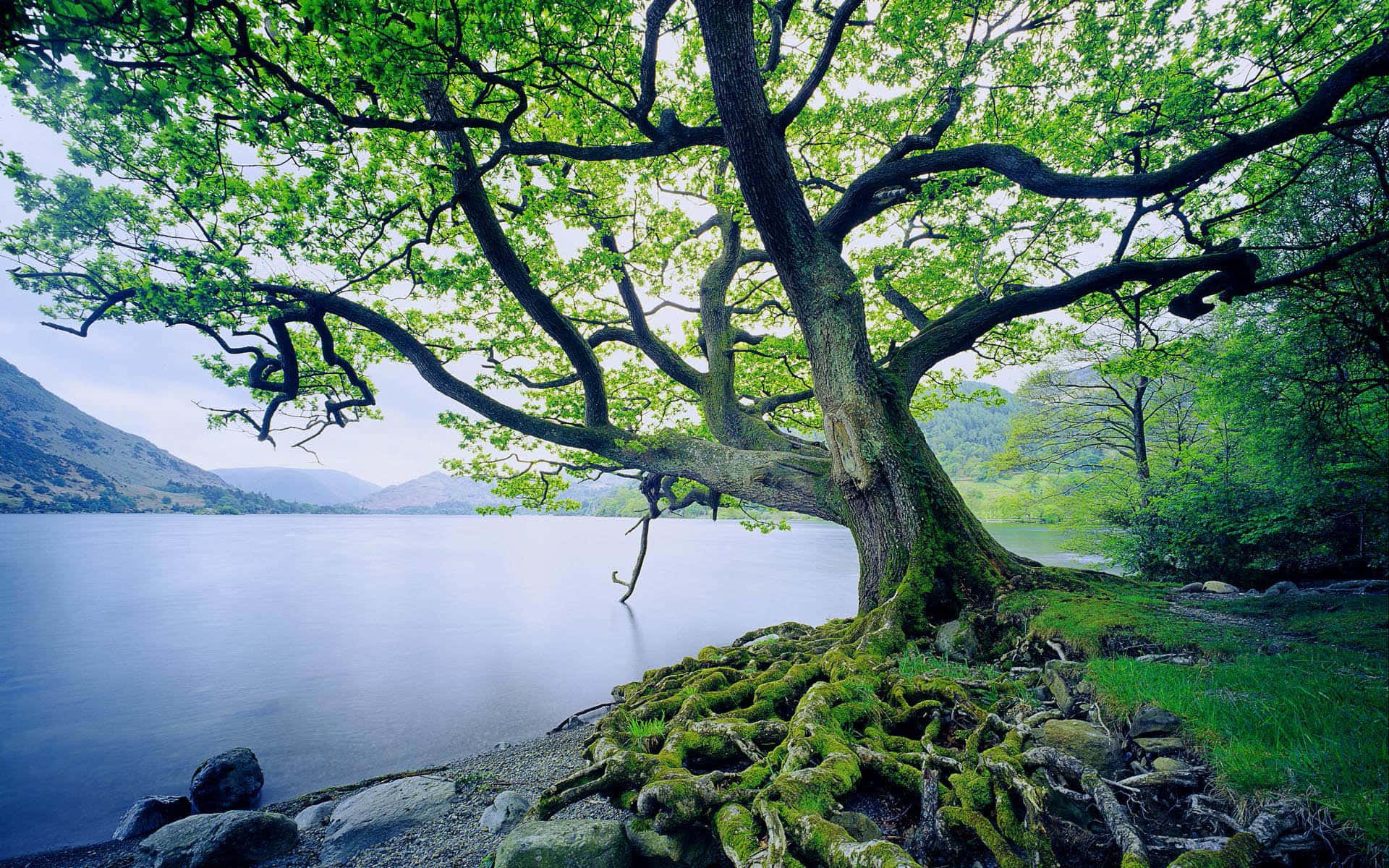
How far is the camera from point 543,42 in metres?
4.39

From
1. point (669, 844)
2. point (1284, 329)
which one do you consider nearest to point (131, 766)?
point (669, 844)

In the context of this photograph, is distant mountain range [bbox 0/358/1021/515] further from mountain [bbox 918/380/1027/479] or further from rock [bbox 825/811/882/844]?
rock [bbox 825/811/882/844]

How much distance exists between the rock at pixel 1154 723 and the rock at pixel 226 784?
8603 mm

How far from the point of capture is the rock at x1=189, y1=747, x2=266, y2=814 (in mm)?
5539

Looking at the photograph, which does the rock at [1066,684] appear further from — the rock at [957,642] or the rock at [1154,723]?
the rock at [957,642]

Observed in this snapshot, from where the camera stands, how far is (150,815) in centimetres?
523

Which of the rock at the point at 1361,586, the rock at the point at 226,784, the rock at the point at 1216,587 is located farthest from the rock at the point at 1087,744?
the rock at the point at 226,784

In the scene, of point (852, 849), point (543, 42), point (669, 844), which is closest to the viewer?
point (852, 849)

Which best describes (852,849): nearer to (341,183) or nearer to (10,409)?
(341,183)

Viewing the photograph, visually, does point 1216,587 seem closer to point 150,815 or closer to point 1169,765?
point 1169,765

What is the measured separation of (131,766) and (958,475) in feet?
316

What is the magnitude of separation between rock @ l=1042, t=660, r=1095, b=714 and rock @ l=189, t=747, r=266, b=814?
8.41 meters

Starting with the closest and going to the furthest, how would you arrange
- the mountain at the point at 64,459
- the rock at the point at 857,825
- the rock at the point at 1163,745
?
1. the rock at the point at 857,825
2. the rock at the point at 1163,745
3. the mountain at the point at 64,459

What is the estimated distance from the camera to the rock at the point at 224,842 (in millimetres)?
3467
